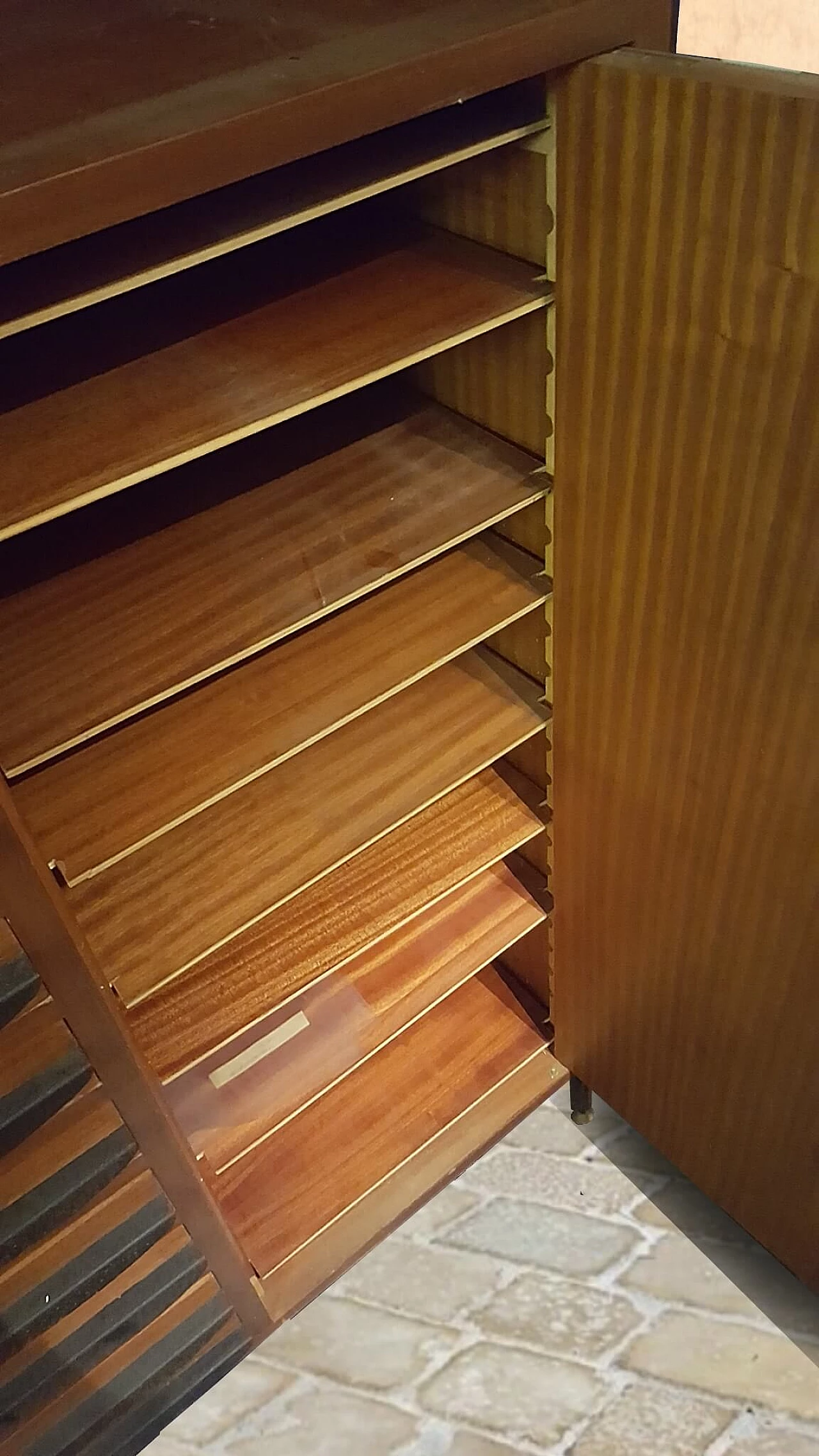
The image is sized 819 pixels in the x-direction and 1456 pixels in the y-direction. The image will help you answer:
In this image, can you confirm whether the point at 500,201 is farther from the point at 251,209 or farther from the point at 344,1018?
the point at 344,1018

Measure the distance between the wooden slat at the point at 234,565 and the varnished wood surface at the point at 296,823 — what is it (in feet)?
0.46

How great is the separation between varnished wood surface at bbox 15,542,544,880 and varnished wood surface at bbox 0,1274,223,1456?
0.50 meters

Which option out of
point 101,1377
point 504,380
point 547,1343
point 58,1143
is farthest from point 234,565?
point 547,1343

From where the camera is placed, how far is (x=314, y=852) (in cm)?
94

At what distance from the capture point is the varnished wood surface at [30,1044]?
0.74m

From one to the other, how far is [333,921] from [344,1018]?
7.2 inches

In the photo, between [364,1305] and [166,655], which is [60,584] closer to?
[166,655]

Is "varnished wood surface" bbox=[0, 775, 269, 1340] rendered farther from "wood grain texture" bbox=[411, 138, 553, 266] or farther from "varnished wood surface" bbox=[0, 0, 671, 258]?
"wood grain texture" bbox=[411, 138, 553, 266]

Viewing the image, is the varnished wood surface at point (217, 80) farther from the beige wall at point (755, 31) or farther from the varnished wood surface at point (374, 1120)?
the varnished wood surface at point (374, 1120)

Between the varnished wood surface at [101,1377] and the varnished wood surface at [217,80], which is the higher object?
the varnished wood surface at [217,80]

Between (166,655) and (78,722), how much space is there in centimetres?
8

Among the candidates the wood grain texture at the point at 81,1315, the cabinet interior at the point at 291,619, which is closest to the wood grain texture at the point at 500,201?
the cabinet interior at the point at 291,619

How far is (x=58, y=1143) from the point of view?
818 millimetres

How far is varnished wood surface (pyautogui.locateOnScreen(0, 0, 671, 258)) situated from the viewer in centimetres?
51
